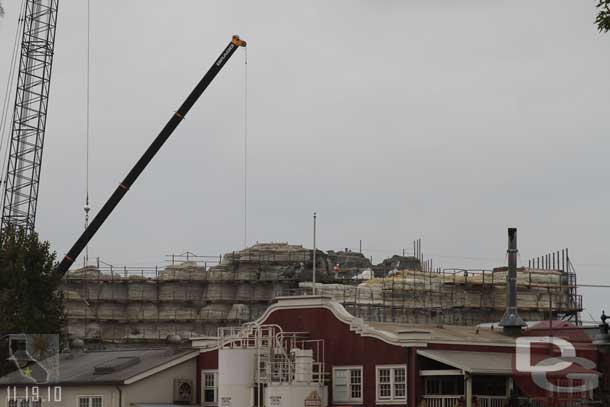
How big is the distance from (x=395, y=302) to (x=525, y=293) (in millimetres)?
12853

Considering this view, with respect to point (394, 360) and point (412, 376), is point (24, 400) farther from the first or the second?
point (412, 376)

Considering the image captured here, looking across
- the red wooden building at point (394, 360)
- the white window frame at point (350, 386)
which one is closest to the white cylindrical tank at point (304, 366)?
the red wooden building at point (394, 360)

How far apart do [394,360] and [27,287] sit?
3514 cm

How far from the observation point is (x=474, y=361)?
181 feet

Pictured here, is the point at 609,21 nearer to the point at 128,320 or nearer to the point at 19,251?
the point at 19,251

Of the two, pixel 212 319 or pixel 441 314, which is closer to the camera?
pixel 441 314

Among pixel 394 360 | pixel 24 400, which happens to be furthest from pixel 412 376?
pixel 24 400

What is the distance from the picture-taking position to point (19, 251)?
273 feet

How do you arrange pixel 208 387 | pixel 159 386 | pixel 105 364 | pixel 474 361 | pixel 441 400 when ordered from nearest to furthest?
pixel 441 400, pixel 474 361, pixel 159 386, pixel 208 387, pixel 105 364

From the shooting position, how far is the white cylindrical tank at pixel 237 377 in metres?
59.7

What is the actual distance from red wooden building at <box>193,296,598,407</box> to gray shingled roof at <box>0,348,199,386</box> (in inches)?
180

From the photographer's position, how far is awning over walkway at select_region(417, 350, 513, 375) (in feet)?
176

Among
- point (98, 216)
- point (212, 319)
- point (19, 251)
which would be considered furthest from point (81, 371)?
point (212, 319)

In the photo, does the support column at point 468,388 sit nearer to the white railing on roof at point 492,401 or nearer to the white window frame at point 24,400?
the white railing on roof at point 492,401
